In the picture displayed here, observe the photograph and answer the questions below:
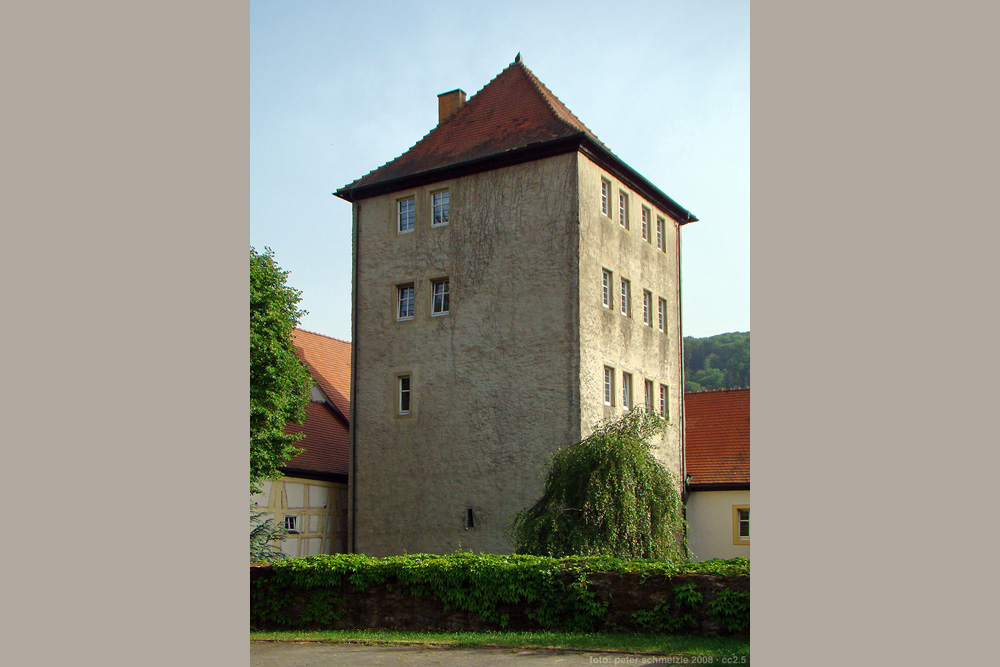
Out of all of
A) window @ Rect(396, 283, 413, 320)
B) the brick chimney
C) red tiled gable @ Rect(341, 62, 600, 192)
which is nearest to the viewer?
red tiled gable @ Rect(341, 62, 600, 192)

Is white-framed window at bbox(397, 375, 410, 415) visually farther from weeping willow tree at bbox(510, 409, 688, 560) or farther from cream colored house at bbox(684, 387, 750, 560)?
cream colored house at bbox(684, 387, 750, 560)

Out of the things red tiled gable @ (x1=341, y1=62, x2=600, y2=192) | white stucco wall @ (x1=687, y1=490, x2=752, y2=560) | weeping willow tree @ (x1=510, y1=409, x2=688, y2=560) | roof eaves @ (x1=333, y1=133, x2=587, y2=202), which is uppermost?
red tiled gable @ (x1=341, y1=62, x2=600, y2=192)

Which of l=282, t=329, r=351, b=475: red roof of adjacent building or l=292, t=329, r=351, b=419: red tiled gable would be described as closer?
l=282, t=329, r=351, b=475: red roof of adjacent building

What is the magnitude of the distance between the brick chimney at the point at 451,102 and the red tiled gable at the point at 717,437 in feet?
43.4

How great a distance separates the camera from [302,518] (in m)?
29.1

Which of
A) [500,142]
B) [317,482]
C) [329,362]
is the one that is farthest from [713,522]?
[329,362]

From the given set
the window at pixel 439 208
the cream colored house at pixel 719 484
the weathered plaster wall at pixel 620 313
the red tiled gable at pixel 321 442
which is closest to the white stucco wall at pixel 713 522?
the cream colored house at pixel 719 484

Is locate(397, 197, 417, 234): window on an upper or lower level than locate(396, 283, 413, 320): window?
upper

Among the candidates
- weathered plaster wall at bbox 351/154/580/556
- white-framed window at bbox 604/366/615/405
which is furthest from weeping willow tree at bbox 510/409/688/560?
white-framed window at bbox 604/366/615/405

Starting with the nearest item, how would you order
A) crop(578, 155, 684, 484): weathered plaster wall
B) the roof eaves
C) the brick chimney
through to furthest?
crop(578, 155, 684, 484): weathered plaster wall → the roof eaves → the brick chimney

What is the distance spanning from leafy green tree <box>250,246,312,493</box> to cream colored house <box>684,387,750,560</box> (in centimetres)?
1252

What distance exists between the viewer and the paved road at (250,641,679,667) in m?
11.9

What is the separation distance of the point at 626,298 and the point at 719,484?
6.84 meters

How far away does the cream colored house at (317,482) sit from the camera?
28.5m
